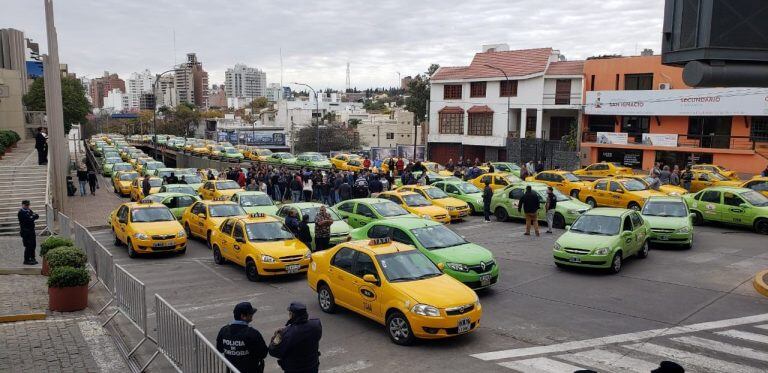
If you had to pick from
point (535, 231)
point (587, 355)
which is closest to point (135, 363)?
point (587, 355)

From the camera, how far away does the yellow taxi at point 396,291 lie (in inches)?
371

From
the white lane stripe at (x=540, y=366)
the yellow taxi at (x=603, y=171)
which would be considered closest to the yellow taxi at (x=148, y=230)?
the white lane stripe at (x=540, y=366)

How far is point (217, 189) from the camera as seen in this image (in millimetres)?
25328

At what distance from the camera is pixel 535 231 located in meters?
19.9

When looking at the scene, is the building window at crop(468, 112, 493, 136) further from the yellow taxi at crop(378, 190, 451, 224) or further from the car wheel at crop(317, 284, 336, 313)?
the car wheel at crop(317, 284, 336, 313)

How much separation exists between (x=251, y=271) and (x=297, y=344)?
8257 millimetres

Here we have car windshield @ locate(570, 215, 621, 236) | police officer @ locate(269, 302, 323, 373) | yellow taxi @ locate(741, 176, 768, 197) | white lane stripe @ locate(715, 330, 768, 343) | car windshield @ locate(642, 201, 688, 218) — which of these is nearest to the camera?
police officer @ locate(269, 302, 323, 373)

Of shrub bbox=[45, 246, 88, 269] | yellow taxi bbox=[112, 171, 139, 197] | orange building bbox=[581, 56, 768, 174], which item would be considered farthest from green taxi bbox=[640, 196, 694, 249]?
yellow taxi bbox=[112, 171, 139, 197]

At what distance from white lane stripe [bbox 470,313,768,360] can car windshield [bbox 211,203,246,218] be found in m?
11.6

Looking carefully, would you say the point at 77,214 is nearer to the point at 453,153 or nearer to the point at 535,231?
the point at 535,231

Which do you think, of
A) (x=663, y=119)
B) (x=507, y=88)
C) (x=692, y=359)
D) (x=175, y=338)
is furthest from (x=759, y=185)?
(x=507, y=88)

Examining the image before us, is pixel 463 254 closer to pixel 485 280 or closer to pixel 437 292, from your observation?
pixel 485 280

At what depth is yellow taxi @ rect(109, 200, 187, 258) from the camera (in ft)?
55.5

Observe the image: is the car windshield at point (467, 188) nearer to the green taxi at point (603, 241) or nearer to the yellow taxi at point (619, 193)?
the yellow taxi at point (619, 193)
